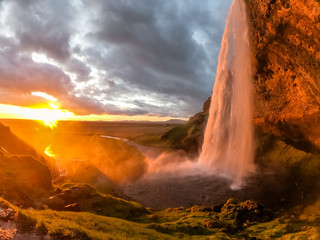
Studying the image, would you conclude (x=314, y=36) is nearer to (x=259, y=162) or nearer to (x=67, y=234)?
(x=259, y=162)

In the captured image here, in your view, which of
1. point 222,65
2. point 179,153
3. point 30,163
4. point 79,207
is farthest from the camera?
point 179,153

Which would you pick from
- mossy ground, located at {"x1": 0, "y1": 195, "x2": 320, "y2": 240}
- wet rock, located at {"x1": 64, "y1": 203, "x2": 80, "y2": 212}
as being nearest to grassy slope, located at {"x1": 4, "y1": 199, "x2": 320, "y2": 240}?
mossy ground, located at {"x1": 0, "y1": 195, "x2": 320, "y2": 240}

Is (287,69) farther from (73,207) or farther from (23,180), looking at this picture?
(23,180)

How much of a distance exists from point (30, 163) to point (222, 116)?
4098cm

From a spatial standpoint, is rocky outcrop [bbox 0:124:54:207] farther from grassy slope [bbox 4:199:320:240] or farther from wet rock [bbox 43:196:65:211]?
grassy slope [bbox 4:199:320:240]

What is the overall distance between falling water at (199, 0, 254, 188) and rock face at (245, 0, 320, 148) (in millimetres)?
2783

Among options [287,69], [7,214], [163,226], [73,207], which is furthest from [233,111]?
[7,214]

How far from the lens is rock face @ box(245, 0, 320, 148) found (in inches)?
994

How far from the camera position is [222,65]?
170 feet

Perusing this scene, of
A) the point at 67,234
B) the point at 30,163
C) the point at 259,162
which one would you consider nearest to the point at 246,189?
the point at 259,162

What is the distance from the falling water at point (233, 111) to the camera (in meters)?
42.5

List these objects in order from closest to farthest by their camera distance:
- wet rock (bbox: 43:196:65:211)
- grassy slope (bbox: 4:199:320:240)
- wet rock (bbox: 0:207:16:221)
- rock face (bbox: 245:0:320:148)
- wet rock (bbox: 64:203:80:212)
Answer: wet rock (bbox: 0:207:16:221) < grassy slope (bbox: 4:199:320:240) < wet rock (bbox: 43:196:65:211) < wet rock (bbox: 64:203:80:212) < rock face (bbox: 245:0:320:148)

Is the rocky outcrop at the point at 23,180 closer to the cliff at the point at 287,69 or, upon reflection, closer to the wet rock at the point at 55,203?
the wet rock at the point at 55,203

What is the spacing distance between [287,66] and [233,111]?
15357 mm
